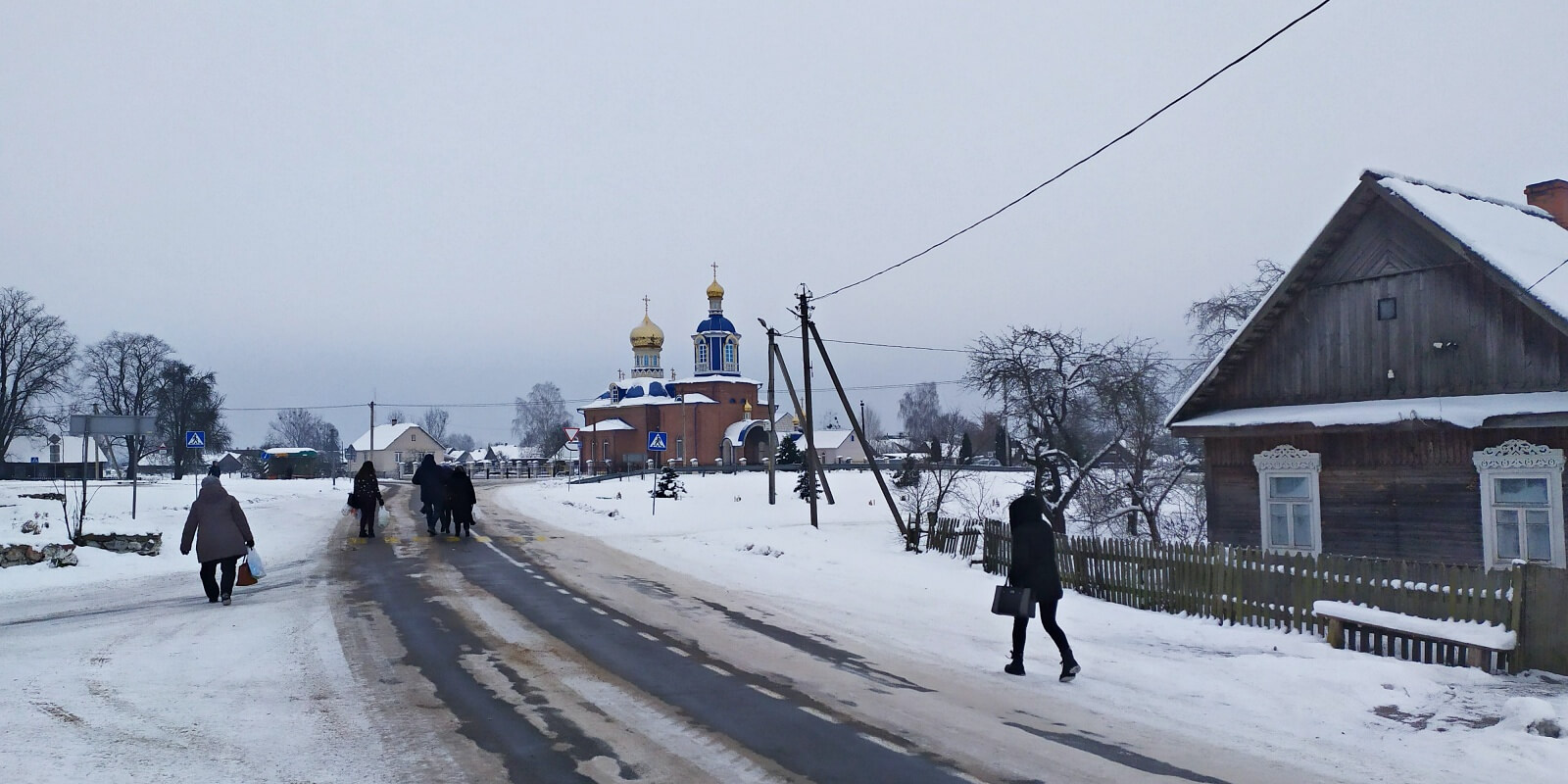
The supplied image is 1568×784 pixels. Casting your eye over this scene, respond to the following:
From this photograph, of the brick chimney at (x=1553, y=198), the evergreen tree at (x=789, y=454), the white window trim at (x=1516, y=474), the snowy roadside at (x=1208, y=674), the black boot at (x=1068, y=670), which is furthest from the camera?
the evergreen tree at (x=789, y=454)

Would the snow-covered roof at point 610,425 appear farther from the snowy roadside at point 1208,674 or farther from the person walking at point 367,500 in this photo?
the snowy roadside at point 1208,674

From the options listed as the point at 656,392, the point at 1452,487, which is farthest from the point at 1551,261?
the point at 656,392

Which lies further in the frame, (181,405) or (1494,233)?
(181,405)

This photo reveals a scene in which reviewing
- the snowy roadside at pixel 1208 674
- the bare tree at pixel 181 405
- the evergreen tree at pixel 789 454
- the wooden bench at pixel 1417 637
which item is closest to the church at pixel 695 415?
the evergreen tree at pixel 789 454

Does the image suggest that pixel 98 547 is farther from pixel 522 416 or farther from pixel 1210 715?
pixel 522 416

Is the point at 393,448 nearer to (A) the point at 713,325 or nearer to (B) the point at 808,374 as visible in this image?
(A) the point at 713,325

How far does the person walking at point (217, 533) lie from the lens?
1306cm

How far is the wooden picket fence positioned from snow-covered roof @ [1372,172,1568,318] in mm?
4529

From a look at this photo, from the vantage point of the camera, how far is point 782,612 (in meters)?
13.5

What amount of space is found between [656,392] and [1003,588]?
7695 cm

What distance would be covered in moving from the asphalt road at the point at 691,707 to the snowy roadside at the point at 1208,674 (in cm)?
69

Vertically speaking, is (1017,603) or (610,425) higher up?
(610,425)

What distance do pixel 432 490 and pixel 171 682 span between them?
15732mm

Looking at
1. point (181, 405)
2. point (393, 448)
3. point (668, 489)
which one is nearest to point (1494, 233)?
point (668, 489)
